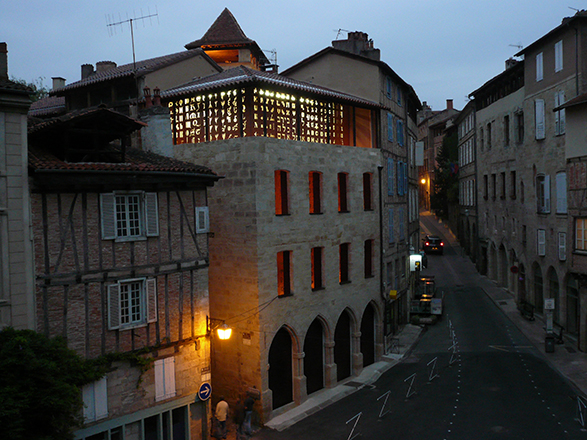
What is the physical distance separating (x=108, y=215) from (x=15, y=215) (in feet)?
8.27

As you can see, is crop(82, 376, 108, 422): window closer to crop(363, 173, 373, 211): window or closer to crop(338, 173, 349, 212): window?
crop(338, 173, 349, 212): window

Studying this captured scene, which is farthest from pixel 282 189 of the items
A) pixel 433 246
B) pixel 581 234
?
pixel 433 246

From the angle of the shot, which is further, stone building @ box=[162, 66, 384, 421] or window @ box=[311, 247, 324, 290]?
window @ box=[311, 247, 324, 290]

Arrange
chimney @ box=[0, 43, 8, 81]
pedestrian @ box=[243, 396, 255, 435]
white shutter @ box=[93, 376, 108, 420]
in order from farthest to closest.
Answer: pedestrian @ box=[243, 396, 255, 435], white shutter @ box=[93, 376, 108, 420], chimney @ box=[0, 43, 8, 81]

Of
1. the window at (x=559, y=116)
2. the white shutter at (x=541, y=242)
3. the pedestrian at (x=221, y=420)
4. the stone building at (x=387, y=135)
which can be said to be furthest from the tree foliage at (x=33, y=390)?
the white shutter at (x=541, y=242)

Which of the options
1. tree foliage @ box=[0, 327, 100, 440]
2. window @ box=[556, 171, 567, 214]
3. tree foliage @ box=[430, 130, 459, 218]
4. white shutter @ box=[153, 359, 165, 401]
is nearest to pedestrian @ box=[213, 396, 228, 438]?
white shutter @ box=[153, 359, 165, 401]

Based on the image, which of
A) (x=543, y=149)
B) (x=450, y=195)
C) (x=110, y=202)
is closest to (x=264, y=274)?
(x=110, y=202)

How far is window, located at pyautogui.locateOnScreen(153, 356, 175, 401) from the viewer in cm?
1695

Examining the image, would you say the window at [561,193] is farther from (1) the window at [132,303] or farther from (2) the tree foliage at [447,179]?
(2) the tree foliage at [447,179]

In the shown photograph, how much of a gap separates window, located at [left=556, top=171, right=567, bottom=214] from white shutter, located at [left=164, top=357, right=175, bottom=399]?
2386 cm

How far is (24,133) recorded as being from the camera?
557 inches

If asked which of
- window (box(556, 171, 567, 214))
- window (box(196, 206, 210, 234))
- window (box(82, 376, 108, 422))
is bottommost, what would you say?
window (box(82, 376, 108, 422))

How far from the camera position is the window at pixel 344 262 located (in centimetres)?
2638

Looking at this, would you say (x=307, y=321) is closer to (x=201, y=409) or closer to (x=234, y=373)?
(x=234, y=373)
